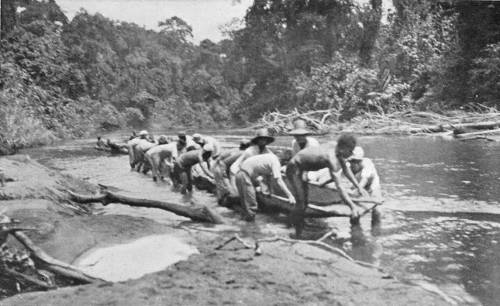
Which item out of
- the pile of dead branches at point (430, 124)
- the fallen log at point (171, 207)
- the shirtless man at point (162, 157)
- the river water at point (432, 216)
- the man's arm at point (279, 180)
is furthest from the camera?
the pile of dead branches at point (430, 124)

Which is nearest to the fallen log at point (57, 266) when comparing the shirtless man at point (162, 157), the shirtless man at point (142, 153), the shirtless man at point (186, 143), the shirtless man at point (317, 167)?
the shirtless man at point (317, 167)

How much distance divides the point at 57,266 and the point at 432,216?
547 cm

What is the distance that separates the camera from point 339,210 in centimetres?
655

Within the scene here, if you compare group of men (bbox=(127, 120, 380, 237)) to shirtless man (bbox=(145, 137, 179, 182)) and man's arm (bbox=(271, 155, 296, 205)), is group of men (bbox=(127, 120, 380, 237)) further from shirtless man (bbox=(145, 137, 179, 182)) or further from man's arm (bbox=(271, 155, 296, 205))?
shirtless man (bbox=(145, 137, 179, 182))

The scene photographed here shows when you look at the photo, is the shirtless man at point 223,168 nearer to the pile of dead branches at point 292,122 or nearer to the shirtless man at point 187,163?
the shirtless man at point 187,163

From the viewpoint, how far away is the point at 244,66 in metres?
34.7

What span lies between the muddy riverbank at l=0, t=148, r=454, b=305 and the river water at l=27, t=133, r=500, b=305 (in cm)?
57

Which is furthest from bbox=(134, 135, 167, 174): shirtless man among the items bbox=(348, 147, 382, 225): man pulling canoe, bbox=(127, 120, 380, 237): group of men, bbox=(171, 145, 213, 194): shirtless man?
bbox=(348, 147, 382, 225): man pulling canoe

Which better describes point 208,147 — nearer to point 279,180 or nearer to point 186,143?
point 186,143

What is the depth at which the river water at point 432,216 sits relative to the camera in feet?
15.6

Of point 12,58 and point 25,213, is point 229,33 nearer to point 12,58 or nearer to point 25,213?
point 12,58

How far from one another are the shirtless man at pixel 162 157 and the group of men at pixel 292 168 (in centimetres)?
99

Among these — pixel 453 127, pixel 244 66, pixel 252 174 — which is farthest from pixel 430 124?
pixel 244 66

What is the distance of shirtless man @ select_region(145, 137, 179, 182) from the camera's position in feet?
38.1
